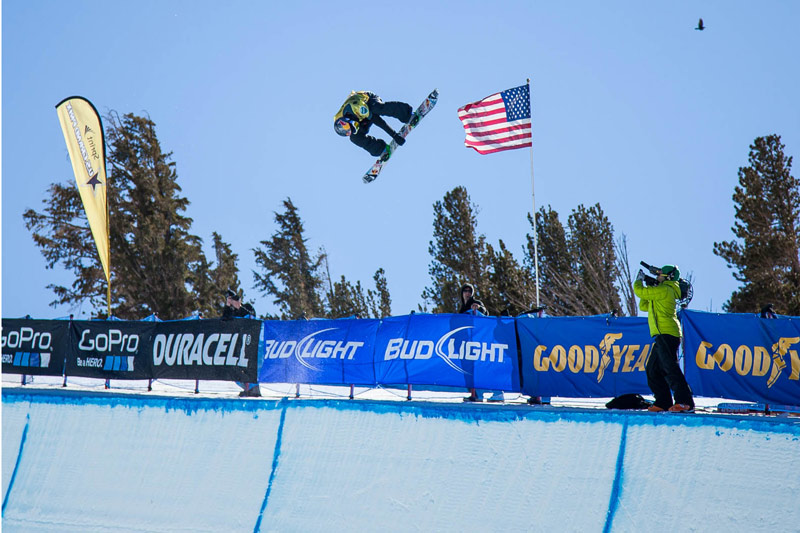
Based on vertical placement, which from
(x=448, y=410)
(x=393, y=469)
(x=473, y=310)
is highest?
(x=473, y=310)

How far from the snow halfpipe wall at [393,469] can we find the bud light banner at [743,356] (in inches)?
152

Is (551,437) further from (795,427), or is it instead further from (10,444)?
(10,444)

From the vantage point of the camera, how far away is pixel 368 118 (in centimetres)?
1185

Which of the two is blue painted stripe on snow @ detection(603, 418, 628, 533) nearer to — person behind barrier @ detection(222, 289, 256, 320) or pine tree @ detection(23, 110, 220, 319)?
person behind barrier @ detection(222, 289, 256, 320)

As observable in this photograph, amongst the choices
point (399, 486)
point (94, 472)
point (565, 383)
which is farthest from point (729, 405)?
point (94, 472)

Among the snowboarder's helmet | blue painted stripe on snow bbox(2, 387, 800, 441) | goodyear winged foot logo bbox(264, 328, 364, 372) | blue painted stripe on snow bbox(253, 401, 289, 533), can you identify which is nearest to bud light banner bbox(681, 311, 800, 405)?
blue painted stripe on snow bbox(2, 387, 800, 441)

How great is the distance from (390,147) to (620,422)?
23.7 ft

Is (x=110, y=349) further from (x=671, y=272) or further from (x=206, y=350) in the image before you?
(x=671, y=272)

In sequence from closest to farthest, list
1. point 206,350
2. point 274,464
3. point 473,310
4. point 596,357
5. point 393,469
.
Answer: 1. point 393,469
2. point 274,464
3. point 596,357
4. point 473,310
5. point 206,350

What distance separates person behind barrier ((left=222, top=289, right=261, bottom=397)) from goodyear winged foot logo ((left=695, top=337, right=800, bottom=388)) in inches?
271

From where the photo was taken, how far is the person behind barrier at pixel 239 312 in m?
12.9

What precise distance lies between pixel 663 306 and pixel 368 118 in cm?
519

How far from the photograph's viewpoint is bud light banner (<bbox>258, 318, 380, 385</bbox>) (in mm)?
12148

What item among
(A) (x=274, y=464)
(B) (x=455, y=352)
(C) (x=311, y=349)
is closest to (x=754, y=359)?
(B) (x=455, y=352)
